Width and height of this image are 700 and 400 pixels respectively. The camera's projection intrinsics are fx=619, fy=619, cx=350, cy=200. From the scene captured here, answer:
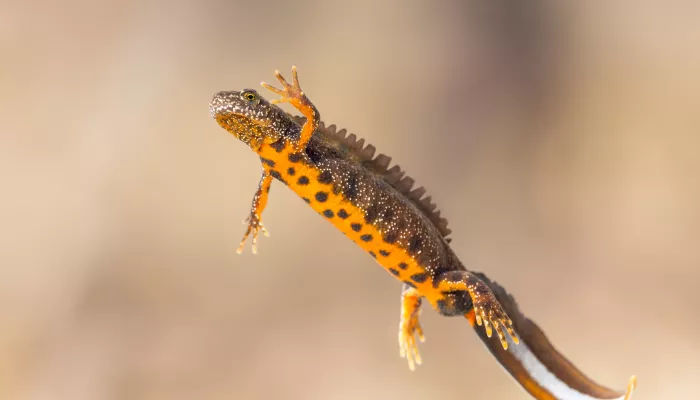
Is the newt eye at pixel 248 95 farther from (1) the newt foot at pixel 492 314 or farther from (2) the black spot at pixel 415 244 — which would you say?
(1) the newt foot at pixel 492 314

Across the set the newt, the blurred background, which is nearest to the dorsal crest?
the newt

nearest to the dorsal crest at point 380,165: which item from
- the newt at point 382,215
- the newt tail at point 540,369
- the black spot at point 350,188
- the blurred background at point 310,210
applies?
the newt at point 382,215

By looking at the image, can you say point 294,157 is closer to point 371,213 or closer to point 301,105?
point 301,105

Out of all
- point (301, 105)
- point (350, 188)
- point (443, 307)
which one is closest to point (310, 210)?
point (443, 307)

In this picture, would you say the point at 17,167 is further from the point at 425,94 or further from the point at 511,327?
the point at 511,327

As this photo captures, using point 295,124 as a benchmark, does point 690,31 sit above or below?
above

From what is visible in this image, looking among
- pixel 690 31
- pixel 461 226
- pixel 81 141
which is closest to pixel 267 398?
pixel 461 226

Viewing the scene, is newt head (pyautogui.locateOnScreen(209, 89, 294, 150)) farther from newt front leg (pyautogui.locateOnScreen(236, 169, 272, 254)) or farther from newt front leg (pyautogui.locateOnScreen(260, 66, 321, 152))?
newt front leg (pyautogui.locateOnScreen(236, 169, 272, 254))
